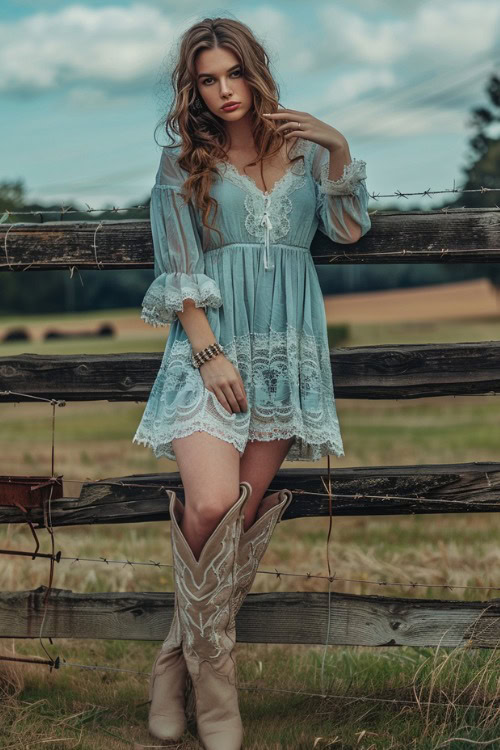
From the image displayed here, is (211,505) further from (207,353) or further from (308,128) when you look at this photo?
(308,128)

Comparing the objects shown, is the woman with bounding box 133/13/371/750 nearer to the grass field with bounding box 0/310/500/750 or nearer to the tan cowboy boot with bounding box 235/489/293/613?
the tan cowboy boot with bounding box 235/489/293/613

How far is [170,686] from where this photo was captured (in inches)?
121

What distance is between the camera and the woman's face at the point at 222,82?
283 cm

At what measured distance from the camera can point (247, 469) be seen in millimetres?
3035

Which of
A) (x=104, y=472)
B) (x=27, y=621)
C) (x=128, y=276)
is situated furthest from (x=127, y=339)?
(x=27, y=621)

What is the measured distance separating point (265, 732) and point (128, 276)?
33469 mm

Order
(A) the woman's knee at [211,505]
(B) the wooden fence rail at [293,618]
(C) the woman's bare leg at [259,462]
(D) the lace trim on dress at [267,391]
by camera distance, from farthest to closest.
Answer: (B) the wooden fence rail at [293,618] < (C) the woman's bare leg at [259,462] < (D) the lace trim on dress at [267,391] < (A) the woman's knee at [211,505]

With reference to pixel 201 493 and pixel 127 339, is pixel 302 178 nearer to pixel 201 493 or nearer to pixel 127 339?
pixel 201 493

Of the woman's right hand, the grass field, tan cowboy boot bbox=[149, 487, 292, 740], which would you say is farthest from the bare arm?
the grass field

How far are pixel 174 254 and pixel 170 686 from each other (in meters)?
1.40

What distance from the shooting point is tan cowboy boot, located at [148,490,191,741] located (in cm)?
304

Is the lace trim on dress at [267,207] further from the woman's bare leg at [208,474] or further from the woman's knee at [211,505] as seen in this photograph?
the woman's knee at [211,505]

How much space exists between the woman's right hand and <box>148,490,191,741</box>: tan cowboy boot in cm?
40

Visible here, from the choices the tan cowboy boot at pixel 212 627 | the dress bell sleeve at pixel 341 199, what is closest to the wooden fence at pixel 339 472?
the dress bell sleeve at pixel 341 199
